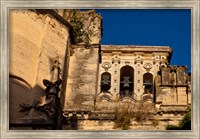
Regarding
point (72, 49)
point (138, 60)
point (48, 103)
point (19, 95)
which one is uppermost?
point (138, 60)

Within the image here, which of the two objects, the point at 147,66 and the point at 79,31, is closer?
the point at 79,31

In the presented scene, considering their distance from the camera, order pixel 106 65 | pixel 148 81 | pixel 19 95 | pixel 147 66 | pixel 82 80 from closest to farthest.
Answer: pixel 19 95 < pixel 82 80 < pixel 148 81 < pixel 147 66 < pixel 106 65

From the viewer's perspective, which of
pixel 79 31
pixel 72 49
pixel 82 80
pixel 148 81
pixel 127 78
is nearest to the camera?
pixel 82 80

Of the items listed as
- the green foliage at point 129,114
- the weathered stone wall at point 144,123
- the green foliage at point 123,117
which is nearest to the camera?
the green foliage at point 123,117

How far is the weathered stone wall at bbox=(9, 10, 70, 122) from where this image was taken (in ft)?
49.1

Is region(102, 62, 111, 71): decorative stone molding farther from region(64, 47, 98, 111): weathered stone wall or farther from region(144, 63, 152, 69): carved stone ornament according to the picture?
region(64, 47, 98, 111): weathered stone wall

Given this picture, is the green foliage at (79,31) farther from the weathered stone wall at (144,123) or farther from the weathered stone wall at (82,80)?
the weathered stone wall at (144,123)

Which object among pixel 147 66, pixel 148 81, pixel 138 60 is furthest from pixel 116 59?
pixel 148 81

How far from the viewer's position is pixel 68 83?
18.3 metres

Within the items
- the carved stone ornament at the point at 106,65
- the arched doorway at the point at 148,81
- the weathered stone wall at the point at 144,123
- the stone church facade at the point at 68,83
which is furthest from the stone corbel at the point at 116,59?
the weathered stone wall at the point at 144,123

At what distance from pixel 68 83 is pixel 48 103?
3289 mm

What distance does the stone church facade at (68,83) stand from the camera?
48.8 feet

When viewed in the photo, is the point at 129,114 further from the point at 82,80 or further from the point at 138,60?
the point at 138,60

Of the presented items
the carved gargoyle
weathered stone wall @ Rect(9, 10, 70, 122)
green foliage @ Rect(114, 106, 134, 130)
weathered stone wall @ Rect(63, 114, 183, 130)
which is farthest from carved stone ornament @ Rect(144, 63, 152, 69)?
the carved gargoyle
